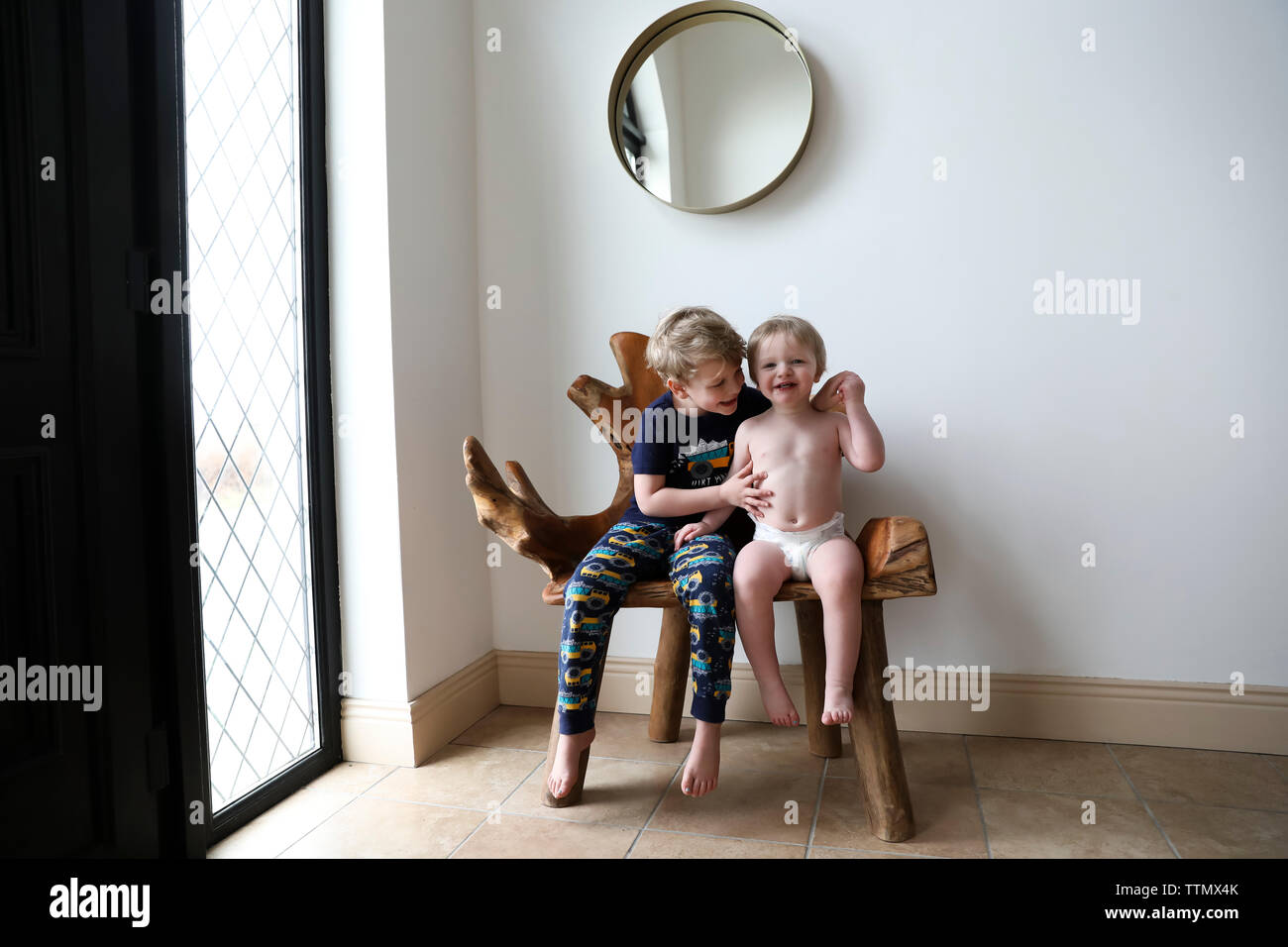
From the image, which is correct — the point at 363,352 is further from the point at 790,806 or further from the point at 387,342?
the point at 790,806

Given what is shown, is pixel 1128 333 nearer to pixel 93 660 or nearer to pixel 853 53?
pixel 853 53

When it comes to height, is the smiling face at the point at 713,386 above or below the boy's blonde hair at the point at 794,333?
below

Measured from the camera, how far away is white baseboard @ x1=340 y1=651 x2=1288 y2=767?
1.82 metres

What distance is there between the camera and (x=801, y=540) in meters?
1.63

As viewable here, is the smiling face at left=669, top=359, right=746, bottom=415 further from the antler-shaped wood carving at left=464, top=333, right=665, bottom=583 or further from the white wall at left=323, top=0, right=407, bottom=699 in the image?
the white wall at left=323, top=0, right=407, bottom=699

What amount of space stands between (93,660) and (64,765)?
0.16 m

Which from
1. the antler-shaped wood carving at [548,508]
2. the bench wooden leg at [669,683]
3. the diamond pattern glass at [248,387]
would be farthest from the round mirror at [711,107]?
the bench wooden leg at [669,683]

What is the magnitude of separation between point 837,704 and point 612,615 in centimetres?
44

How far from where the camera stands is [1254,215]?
1746 millimetres

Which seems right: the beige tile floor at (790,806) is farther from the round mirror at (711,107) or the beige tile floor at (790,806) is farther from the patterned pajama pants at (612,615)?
the round mirror at (711,107)

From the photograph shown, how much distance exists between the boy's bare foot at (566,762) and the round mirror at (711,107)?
128 cm

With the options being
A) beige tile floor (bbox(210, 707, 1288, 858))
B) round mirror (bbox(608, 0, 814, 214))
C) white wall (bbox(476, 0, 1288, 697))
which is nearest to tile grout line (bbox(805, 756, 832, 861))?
beige tile floor (bbox(210, 707, 1288, 858))

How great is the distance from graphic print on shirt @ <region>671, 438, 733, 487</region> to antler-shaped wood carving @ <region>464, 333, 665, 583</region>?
9.3 inches

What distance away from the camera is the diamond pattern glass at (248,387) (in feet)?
5.06
